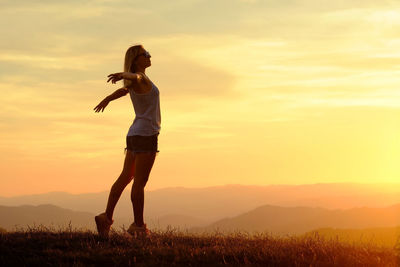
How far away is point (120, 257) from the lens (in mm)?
9609

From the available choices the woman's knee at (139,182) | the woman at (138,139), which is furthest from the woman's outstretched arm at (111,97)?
the woman's knee at (139,182)

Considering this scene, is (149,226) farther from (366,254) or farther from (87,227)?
(366,254)

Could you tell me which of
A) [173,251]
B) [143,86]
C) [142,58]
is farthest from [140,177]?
[142,58]

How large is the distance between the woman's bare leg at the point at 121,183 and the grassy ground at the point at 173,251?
1.64 ft

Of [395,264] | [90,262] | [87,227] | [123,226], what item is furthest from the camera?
[87,227]

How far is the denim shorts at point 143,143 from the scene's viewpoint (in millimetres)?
11228

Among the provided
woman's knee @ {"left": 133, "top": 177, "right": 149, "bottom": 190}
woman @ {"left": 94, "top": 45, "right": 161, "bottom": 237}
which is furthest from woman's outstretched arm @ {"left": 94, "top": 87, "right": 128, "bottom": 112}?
woman's knee @ {"left": 133, "top": 177, "right": 149, "bottom": 190}

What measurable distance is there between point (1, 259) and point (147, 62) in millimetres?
4204

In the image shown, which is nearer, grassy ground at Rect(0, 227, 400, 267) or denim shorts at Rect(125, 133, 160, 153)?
grassy ground at Rect(0, 227, 400, 267)

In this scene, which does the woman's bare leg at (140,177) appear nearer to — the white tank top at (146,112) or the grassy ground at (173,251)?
the white tank top at (146,112)

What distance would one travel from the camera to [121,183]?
1159cm

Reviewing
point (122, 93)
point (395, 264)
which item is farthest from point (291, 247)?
point (122, 93)

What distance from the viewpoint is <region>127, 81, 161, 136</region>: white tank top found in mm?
11172

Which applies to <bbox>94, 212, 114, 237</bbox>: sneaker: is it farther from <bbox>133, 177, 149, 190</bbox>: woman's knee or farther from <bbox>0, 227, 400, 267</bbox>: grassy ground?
<bbox>133, 177, 149, 190</bbox>: woman's knee
